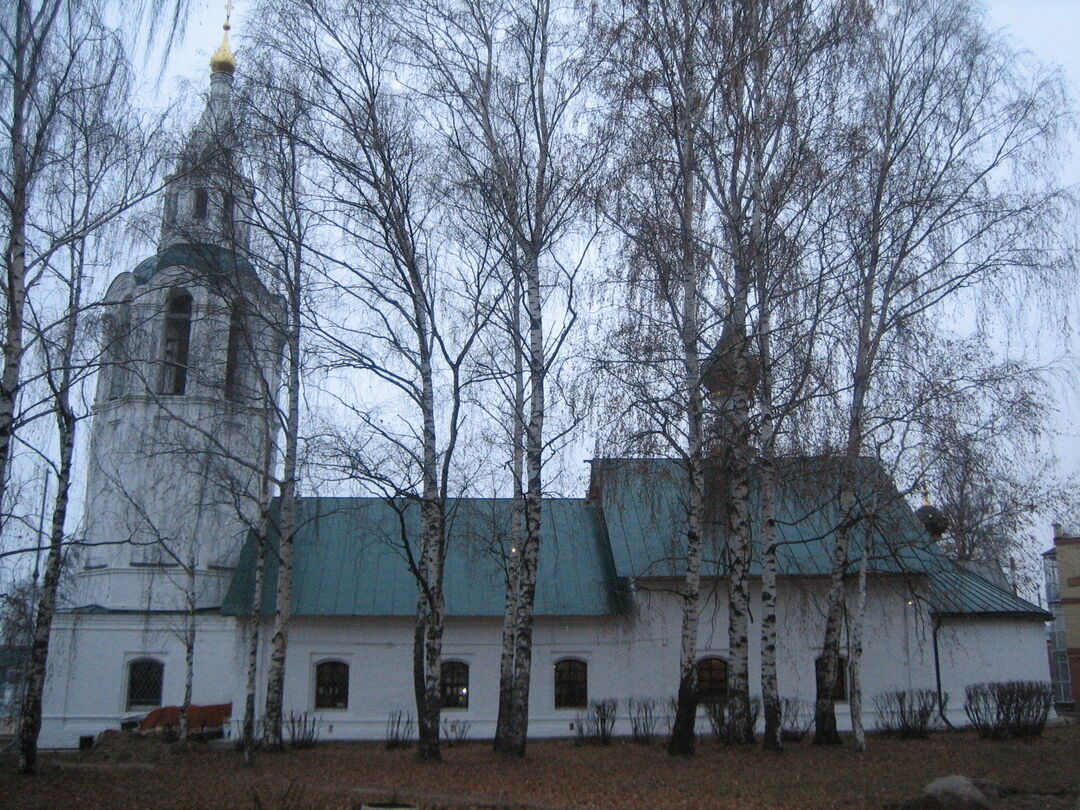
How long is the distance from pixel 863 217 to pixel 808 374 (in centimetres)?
326

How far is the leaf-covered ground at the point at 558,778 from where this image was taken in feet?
36.5

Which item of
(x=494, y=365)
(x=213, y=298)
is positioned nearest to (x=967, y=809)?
(x=494, y=365)

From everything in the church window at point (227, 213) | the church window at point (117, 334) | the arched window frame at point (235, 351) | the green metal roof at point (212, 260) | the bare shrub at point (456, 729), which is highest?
the church window at point (227, 213)

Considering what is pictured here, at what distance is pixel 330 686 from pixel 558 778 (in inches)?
476

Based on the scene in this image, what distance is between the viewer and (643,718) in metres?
22.6

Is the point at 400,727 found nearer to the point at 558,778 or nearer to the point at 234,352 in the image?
the point at 234,352

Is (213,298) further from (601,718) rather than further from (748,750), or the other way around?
(748,750)

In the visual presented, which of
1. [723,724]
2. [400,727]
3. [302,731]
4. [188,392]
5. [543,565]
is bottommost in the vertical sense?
[400,727]

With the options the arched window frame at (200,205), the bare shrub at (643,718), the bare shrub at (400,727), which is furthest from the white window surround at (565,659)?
the arched window frame at (200,205)

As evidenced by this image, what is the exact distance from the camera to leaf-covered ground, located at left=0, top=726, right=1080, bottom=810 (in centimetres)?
1112

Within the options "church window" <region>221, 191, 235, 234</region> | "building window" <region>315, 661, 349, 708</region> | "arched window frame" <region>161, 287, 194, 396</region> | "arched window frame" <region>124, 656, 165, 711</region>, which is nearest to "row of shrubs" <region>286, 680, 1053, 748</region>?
"building window" <region>315, 661, 349, 708</region>

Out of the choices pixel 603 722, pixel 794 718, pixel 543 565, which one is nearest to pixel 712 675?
pixel 794 718

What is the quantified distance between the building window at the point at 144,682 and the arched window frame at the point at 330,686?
363 centimetres

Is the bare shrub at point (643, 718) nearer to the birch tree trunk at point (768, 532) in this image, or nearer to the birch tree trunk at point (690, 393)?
the birch tree trunk at point (768, 532)
